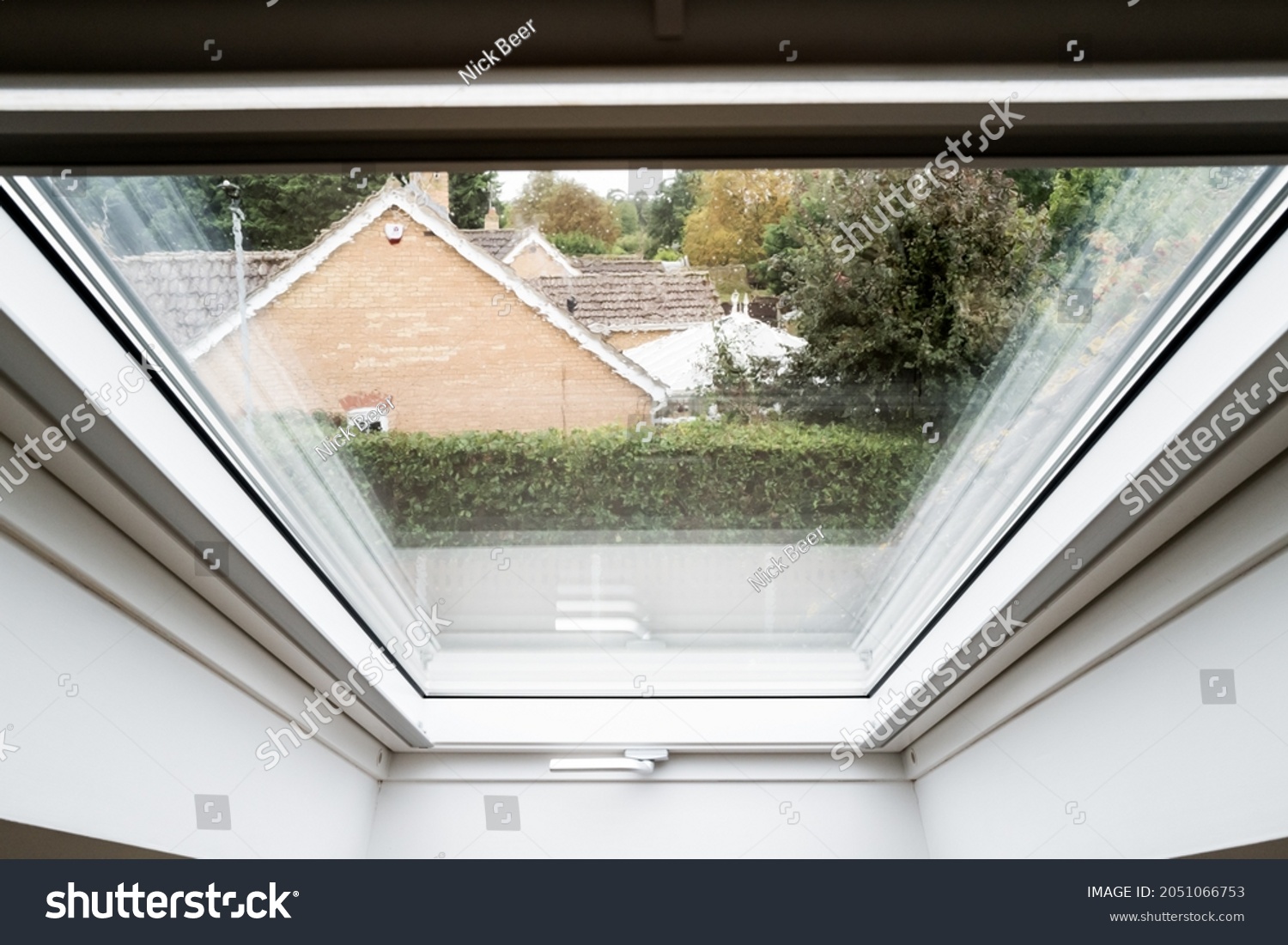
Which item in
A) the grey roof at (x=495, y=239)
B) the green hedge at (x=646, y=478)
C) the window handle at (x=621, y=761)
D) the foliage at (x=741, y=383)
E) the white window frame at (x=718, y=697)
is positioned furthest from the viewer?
the window handle at (x=621, y=761)

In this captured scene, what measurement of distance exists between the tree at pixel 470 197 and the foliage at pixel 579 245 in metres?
0.10

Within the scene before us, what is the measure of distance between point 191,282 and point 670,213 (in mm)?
693

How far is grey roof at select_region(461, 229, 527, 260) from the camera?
1301 mm

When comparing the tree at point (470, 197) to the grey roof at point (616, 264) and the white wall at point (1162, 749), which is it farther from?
the white wall at point (1162, 749)

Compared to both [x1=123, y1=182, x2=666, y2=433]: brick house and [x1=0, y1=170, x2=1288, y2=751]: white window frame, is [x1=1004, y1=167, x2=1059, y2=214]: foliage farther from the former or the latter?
[x1=123, y1=182, x2=666, y2=433]: brick house

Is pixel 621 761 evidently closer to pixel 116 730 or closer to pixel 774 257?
pixel 116 730

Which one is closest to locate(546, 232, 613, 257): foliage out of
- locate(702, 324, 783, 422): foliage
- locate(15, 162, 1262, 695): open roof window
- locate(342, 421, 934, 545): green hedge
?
locate(15, 162, 1262, 695): open roof window

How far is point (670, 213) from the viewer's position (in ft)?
4.17

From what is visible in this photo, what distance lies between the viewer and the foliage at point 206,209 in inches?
45.9

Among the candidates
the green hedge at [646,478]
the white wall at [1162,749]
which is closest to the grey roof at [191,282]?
the green hedge at [646,478]

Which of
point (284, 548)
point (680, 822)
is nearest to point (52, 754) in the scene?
point (284, 548)

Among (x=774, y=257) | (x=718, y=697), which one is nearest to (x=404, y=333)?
(x=774, y=257)

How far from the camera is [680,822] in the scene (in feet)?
9.54
